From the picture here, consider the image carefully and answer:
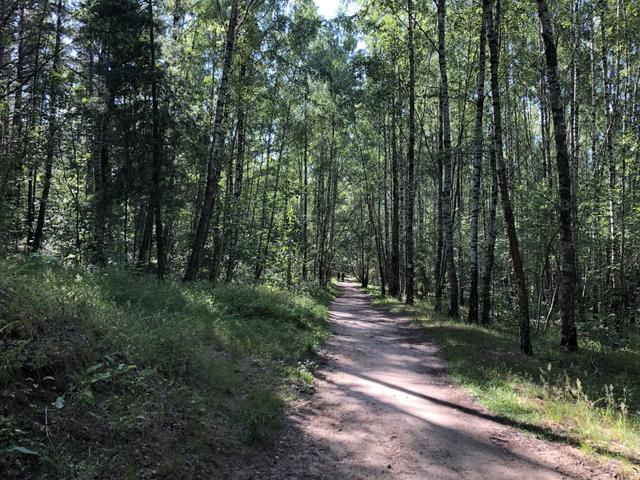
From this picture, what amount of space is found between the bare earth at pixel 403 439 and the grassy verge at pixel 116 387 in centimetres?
50

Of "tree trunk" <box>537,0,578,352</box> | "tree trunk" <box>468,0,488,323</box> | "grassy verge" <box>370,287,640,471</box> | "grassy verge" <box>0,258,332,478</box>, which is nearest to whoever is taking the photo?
"grassy verge" <box>0,258,332,478</box>

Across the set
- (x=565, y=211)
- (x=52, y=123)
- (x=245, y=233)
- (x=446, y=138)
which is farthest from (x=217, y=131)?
(x=245, y=233)

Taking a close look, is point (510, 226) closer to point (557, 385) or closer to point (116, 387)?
point (557, 385)

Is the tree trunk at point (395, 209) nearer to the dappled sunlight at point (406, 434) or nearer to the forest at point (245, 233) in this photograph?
the forest at point (245, 233)

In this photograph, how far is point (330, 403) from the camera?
250 inches

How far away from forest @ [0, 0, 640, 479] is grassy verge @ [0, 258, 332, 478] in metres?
0.03

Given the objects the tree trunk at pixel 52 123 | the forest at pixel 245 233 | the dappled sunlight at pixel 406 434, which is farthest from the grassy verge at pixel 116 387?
the tree trunk at pixel 52 123

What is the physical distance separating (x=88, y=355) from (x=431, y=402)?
491 cm

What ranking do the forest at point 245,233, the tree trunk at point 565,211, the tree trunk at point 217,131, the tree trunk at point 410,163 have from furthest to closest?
the tree trunk at point 410,163 → the tree trunk at point 217,131 → the tree trunk at point 565,211 → the forest at point 245,233

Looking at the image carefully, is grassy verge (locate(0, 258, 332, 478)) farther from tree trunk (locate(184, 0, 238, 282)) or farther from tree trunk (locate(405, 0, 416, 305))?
tree trunk (locate(405, 0, 416, 305))

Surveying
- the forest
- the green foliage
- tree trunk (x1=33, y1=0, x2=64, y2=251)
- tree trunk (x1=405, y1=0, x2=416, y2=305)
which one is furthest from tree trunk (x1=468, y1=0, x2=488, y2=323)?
tree trunk (x1=33, y1=0, x2=64, y2=251)

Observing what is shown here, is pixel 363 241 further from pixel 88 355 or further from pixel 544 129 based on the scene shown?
pixel 88 355

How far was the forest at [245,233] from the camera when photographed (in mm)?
4250

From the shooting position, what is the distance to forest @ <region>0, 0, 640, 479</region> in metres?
4.25
